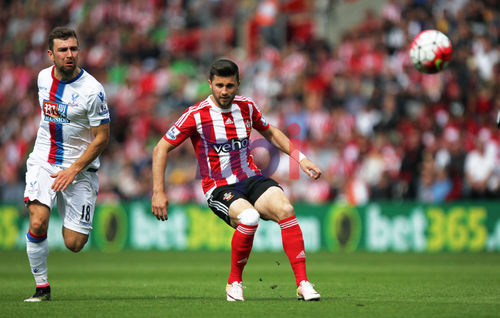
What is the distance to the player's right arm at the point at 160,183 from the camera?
7.78m

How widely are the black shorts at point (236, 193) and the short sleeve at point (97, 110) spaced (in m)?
1.38

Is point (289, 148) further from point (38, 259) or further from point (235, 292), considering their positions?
point (38, 259)

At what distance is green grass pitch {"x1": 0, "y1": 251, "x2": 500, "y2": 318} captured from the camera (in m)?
7.34

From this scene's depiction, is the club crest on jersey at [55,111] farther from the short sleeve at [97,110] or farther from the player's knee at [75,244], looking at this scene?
the player's knee at [75,244]

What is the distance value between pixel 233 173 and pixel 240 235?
2.30 feet

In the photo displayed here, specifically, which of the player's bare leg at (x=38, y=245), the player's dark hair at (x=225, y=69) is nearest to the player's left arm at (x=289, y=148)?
the player's dark hair at (x=225, y=69)

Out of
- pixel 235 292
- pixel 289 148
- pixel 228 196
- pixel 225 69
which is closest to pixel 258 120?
pixel 289 148

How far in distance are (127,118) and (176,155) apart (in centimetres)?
278

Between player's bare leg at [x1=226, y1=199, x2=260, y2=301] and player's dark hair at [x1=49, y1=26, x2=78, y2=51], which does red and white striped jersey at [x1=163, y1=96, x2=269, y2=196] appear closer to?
player's bare leg at [x1=226, y1=199, x2=260, y2=301]

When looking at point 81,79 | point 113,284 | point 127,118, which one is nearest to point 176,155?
point 127,118

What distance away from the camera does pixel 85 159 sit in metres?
8.46

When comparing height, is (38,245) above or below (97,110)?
below

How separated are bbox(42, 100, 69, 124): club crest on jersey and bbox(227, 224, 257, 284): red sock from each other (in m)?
2.16

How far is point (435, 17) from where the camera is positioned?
19844 millimetres
